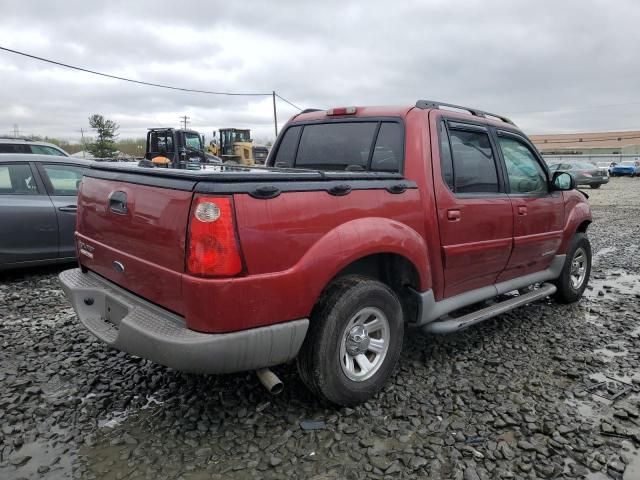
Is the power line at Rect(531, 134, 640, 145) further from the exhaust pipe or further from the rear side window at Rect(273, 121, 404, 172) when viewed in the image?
the exhaust pipe

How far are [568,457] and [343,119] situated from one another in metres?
2.84

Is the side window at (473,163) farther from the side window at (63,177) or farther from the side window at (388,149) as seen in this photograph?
the side window at (63,177)

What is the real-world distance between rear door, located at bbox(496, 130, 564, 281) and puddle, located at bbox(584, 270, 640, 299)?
147cm

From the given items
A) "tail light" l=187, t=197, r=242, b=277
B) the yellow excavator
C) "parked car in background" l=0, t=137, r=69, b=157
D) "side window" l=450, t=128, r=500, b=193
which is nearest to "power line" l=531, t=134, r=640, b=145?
the yellow excavator

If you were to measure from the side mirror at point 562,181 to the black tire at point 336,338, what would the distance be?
2.61 meters

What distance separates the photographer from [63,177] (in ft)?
20.3

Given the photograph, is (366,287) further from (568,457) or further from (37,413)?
(37,413)

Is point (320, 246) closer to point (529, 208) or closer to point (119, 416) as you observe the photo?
point (119, 416)

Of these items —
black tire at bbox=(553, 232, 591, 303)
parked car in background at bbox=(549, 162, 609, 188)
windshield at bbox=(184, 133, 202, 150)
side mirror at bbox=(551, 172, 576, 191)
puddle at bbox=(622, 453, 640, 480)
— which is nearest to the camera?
puddle at bbox=(622, 453, 640, 480)

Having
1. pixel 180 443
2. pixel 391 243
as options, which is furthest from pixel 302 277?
pixel 180 443

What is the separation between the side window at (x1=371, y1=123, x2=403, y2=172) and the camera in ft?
11.5

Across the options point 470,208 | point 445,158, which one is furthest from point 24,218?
point 470,208

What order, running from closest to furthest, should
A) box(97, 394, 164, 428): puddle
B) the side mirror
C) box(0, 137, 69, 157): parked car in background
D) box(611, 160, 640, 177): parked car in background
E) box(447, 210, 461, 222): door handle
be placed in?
1. box(97, 394, 164, 428): puddle
2. box(447, 210, 461, 222): door handle
3. the side mirror
4. box(0, 137, 69, 157): parked car in background
5. box(611, 160, 640, 177): parked car in background

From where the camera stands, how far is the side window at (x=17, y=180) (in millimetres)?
5709
